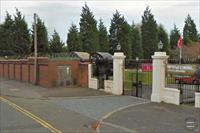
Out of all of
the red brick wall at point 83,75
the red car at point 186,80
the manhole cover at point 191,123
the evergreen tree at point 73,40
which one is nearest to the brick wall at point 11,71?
the evergreen tree at point 73,40

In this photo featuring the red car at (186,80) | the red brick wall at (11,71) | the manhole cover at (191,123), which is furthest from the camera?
the red brick wall at (11,71)

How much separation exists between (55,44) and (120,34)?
10.5 meters

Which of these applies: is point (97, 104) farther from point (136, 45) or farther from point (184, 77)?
point (136, 45)

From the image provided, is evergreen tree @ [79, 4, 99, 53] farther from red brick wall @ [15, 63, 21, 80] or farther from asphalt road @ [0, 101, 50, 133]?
asphalt road @ [0, 101, 50, 133]

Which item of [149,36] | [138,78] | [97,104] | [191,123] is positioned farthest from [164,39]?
[191,123]

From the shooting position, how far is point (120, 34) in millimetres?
63062

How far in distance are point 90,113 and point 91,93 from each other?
9.02m

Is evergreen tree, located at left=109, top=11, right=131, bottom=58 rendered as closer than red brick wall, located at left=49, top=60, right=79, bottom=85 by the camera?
No

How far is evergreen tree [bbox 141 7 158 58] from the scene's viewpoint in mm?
65188

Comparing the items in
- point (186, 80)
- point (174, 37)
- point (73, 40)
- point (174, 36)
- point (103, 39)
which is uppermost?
point (174, 36)

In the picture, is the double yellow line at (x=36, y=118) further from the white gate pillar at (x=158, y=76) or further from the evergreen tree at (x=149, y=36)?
the evergreen tree at (x=149, y=36)

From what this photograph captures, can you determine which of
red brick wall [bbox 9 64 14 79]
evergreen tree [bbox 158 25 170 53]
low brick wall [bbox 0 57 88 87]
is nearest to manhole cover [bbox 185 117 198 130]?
low brick wall [bbox 0 57 88 87]

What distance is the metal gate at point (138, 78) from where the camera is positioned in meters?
24.4

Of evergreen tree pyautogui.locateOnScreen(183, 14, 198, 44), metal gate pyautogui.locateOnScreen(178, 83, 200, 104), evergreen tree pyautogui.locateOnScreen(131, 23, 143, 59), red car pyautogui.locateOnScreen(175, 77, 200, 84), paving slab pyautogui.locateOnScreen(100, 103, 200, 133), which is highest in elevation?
evergreen tree pyautogui.locateOnScreen(183, 14, 198, 44)
